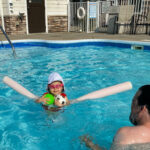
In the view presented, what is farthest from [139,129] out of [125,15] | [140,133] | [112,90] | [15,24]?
[15,24]

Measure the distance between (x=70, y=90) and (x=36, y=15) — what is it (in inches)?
379

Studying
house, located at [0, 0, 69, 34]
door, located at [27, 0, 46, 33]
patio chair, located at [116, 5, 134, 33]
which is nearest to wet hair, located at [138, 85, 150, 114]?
patio chair, located at [116, 5, 134, 33]

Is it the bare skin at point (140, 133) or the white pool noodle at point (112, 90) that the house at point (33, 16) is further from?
the bare skin at point (140, 133)

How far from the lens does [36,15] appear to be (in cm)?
1343

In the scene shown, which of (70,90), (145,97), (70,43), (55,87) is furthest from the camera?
(70,43)

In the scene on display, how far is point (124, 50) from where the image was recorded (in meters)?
9.22

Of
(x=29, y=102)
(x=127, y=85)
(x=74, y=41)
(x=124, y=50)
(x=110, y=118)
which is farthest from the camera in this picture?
(x=74, y=41)

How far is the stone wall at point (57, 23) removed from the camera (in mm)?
14242

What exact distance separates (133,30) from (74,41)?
14.6 feet

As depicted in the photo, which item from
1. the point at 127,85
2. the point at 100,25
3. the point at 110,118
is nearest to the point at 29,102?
the point at 110,118

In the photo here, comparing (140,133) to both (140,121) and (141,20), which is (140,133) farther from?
(141,20)

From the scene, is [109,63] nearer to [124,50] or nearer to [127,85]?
[124,50]

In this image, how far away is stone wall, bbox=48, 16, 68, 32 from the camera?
1424 centimetres

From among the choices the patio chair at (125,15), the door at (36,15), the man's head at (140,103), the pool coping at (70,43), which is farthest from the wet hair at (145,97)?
the door at (36,15)
